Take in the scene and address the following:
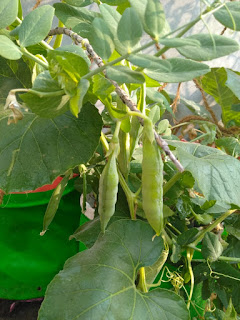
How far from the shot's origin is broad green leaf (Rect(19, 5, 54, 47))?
363 millimetres

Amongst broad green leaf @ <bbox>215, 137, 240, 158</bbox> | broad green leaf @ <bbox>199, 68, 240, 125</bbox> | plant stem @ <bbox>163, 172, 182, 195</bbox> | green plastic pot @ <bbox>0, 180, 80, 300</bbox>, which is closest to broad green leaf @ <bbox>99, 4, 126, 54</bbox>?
plant stem @ <bbox>163, 172, 182, 195</bbox>

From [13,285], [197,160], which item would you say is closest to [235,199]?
[197,160]

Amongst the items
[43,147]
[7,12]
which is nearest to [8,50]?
[7,12]

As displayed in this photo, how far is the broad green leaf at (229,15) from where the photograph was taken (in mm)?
304

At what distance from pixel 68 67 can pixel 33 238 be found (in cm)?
56

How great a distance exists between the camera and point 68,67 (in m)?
0.34

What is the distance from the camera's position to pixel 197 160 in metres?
0.44

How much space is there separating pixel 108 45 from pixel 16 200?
1.74 feet

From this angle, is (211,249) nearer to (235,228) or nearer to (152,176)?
(235,228)

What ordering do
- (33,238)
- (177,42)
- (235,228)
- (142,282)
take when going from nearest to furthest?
(177,42)
(142,282)
(235,228)
(33,238)

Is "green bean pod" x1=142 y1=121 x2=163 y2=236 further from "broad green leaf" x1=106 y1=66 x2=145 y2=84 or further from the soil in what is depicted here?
the soil

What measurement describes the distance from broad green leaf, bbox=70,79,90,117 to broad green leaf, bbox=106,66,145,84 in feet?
0.08

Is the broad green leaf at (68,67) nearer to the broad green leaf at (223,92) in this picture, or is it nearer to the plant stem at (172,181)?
the plant stem at (172,181)

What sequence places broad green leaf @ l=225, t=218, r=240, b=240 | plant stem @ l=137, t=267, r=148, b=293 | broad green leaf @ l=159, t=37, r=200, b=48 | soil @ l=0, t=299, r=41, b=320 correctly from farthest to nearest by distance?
soil @ l=0, t=299, r=41, b=320 → broad green leaf @ l=225, t=218, r=240, b=240 → plant stem @ l=137, t=267, r=148, b=293 → broad green leaf @ l=159, t=37, r=200, b=48
